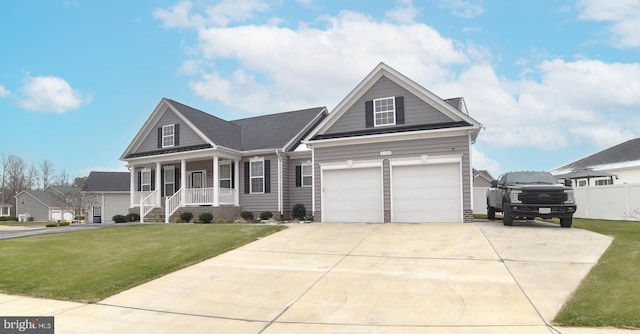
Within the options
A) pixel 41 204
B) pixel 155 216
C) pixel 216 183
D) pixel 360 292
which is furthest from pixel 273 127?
pixel 41 204

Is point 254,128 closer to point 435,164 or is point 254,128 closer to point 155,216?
point 155,216

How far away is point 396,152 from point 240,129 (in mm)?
12550

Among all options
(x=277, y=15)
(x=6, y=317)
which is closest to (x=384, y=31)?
(x=277, y=15)

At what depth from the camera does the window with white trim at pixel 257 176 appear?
21.1 meters

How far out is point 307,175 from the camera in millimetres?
20719

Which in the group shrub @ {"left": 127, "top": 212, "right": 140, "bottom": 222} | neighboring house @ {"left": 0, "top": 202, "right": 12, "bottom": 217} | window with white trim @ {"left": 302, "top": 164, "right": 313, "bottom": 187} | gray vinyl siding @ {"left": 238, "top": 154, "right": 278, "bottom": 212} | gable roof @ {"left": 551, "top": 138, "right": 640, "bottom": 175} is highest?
gable roof @ {"left": 551, "top": 138, "right": 640, "bottom": 175}

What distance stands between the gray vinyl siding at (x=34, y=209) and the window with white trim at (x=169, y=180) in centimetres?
3660

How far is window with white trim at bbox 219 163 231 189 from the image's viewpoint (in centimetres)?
2191

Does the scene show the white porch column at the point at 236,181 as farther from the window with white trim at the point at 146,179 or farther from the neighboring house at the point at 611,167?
the neighboring house at the point at 611,167

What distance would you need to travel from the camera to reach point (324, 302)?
248 inches

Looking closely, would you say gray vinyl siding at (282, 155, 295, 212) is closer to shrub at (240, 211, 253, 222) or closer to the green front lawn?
shrub at (240, 211, 253, 222)

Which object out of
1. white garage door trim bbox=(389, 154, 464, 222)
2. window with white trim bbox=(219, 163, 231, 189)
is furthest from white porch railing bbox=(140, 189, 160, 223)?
white garage door trim bbox=(389, 154, 464, 222)

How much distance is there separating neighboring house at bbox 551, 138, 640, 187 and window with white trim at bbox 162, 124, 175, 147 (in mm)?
25333

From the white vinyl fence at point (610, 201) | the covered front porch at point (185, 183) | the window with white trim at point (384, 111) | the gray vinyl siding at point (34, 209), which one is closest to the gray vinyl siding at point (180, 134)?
the covered front porch at point (185, 183)
